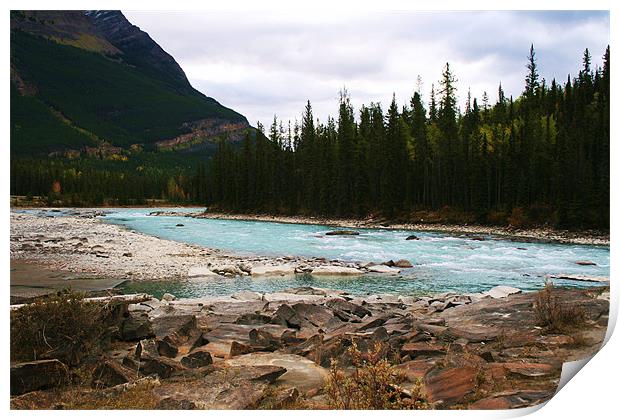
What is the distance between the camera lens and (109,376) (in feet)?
11.4

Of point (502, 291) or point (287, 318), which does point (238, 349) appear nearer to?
point (287, 318)

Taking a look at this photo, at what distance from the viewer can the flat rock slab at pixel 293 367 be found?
3.62m

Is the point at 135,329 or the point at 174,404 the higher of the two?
the point at 135,329

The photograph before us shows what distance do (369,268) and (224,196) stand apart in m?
28.4

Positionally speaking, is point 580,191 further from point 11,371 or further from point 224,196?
point 224,196

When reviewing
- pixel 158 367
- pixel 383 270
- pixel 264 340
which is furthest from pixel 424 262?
pixel 158 367

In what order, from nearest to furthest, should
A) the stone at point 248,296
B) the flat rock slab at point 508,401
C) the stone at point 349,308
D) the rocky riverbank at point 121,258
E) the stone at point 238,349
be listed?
1. the flat rock slab at point 508,401
2. the stone at point 238,349
3. the rocky riverbank at point 121,258
4. the stone at point 349,308
5. the stone at point 248,296

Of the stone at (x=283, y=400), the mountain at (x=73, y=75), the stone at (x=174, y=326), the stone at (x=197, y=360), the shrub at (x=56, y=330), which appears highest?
the mountain at (x=73, y=75)

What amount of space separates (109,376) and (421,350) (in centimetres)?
262

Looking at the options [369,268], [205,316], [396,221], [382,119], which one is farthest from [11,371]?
[382,119]

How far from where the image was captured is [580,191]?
782 cm

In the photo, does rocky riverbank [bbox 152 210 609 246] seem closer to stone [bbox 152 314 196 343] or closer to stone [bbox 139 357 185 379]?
stone [bbox 152 314 196 343]

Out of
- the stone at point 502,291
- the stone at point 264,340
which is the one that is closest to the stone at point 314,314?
the stone at point 264,340

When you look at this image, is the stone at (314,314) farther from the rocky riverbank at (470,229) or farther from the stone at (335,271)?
the rocky riverbank at (470,229)
